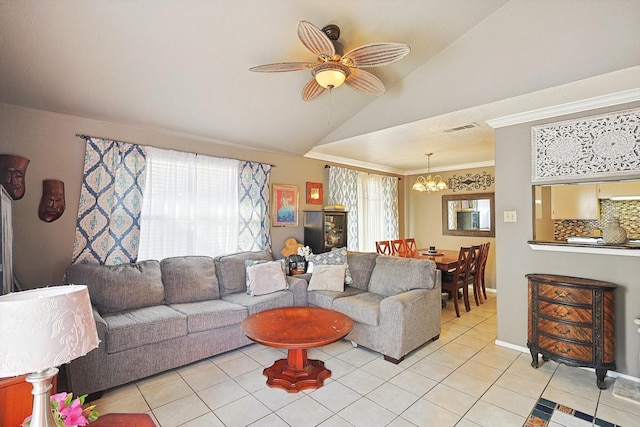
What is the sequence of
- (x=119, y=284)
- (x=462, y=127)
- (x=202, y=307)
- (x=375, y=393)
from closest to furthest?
1. (x=375, y=393)
2. (x=119, y=284)
3. (x=202, y=307)
4. (x=462, y=127)

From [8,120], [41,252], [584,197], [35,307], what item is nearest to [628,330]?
[584,197]

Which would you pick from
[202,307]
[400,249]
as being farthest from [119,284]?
[400,249]

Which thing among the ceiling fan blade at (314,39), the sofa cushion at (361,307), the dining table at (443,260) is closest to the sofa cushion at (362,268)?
the sofa cushion at (361,307)

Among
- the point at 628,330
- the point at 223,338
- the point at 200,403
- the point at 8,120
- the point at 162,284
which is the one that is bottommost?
the point at 200,403

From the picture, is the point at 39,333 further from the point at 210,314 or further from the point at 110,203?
the point at 110,203

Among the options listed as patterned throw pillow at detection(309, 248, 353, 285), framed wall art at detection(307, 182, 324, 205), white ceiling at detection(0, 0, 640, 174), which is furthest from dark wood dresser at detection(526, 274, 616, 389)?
framed wall art at detection(307, 182, 324, 205)

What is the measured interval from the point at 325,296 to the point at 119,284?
81.8 inches

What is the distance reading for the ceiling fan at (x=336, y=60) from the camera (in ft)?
6.59

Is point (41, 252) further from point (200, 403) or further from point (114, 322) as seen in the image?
point (200, 403)

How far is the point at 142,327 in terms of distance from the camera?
8.41ft

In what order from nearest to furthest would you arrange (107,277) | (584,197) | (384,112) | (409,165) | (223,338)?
(107,277)
(223,338)
(584,197)
(384,112)
(409,165)

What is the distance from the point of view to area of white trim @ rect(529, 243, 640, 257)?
8.36ft

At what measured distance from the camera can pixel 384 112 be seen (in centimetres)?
379

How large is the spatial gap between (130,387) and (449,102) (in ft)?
12.8
